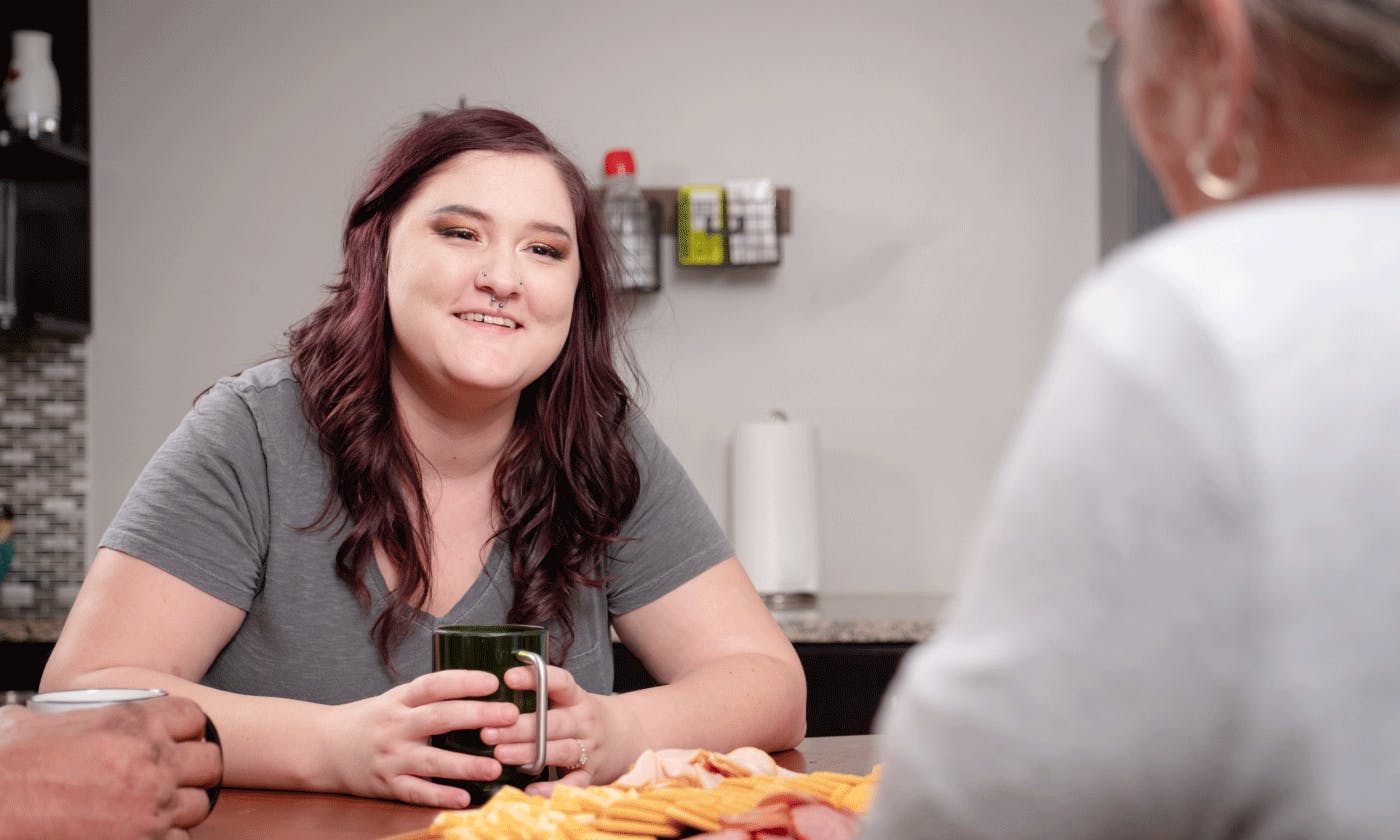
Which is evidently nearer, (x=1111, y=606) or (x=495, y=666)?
(x=1111, y=606)

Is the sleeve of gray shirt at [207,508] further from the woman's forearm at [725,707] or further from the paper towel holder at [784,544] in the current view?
the paper towel holder at [784,544]

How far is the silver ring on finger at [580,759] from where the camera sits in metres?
1.04

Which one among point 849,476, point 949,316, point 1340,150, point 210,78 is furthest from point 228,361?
point 1340,150

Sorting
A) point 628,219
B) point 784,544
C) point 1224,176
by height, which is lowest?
point 784,544

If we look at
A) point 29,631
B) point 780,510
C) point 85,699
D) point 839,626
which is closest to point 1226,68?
point 85,699

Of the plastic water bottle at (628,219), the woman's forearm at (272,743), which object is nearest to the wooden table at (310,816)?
the woman's forearm at (272,743)

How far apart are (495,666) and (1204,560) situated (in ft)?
2.19

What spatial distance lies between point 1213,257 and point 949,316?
2.53m

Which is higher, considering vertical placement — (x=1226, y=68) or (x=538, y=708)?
(x=1226, y=68)

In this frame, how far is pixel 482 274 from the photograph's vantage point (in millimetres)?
1354

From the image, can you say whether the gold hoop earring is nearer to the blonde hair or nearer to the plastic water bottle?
the blonde hair

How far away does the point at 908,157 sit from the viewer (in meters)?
2.87

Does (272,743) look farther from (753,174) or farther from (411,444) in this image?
(753,174)

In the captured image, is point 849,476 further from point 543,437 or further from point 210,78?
point 210,78
